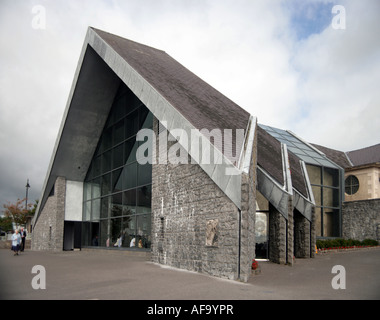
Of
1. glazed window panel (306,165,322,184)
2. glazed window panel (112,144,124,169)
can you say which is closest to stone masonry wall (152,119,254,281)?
glazed window panel (112,144,124,169)

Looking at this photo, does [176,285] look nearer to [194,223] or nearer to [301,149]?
[194,223]

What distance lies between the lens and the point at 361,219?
72.1 ft

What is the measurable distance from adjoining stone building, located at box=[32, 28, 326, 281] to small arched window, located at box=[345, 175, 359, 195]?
3918 mm

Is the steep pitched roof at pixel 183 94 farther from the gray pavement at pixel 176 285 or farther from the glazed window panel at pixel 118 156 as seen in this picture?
the glazed window panel at pixel 118 156

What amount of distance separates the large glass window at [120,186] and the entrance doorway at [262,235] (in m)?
4.57

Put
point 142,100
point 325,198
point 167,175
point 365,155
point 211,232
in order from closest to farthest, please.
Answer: point 211,232 → point 167,175 → point 142,100 → point 325,198 → point 365,155

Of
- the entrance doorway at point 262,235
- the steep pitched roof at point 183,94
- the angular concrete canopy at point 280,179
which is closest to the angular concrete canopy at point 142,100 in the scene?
the steep pitched roof at point 183,94

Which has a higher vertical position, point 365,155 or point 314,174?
point 365,155

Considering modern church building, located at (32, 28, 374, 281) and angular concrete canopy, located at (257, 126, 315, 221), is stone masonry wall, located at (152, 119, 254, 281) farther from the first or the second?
angular concrete canopy, located at (257, 126, 315, 221)

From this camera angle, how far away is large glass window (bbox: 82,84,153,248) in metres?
16.9

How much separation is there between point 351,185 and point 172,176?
1756 centimetres

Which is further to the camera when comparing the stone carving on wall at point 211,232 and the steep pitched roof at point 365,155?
the steep pitched roof at point 365,155

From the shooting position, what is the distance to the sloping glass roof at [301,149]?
75.5ft

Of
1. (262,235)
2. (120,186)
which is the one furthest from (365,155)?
(120,186)
